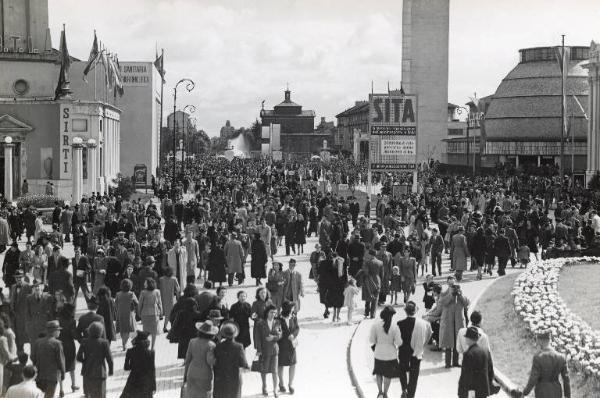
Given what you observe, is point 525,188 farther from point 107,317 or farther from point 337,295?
point 107,317

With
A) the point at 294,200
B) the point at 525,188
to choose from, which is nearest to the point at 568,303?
the point at 294,200

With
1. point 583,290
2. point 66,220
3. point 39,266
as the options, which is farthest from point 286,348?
point 66,220

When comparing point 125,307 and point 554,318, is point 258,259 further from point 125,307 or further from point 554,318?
point 554,318

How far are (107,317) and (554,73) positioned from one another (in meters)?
88.2

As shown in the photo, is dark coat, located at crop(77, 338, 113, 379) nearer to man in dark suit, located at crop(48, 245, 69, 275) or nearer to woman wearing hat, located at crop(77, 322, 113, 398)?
woman wearing hat, located at crop(77, 322, 113, 398)

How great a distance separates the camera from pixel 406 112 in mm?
42375

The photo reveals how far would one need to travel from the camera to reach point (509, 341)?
53.3 feet

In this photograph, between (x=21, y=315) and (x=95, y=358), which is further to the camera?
(x=21, y=315)

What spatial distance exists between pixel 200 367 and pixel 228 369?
326mm

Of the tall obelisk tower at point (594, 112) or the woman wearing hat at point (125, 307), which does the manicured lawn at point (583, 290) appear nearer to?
the woman wearing hat at point (125, 307)

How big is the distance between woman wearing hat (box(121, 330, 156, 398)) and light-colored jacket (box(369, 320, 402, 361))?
2889 mm

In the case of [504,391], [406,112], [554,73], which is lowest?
[504,391]

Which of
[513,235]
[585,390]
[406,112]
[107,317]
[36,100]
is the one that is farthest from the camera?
[36,100]

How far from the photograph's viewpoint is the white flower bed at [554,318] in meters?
13.4
